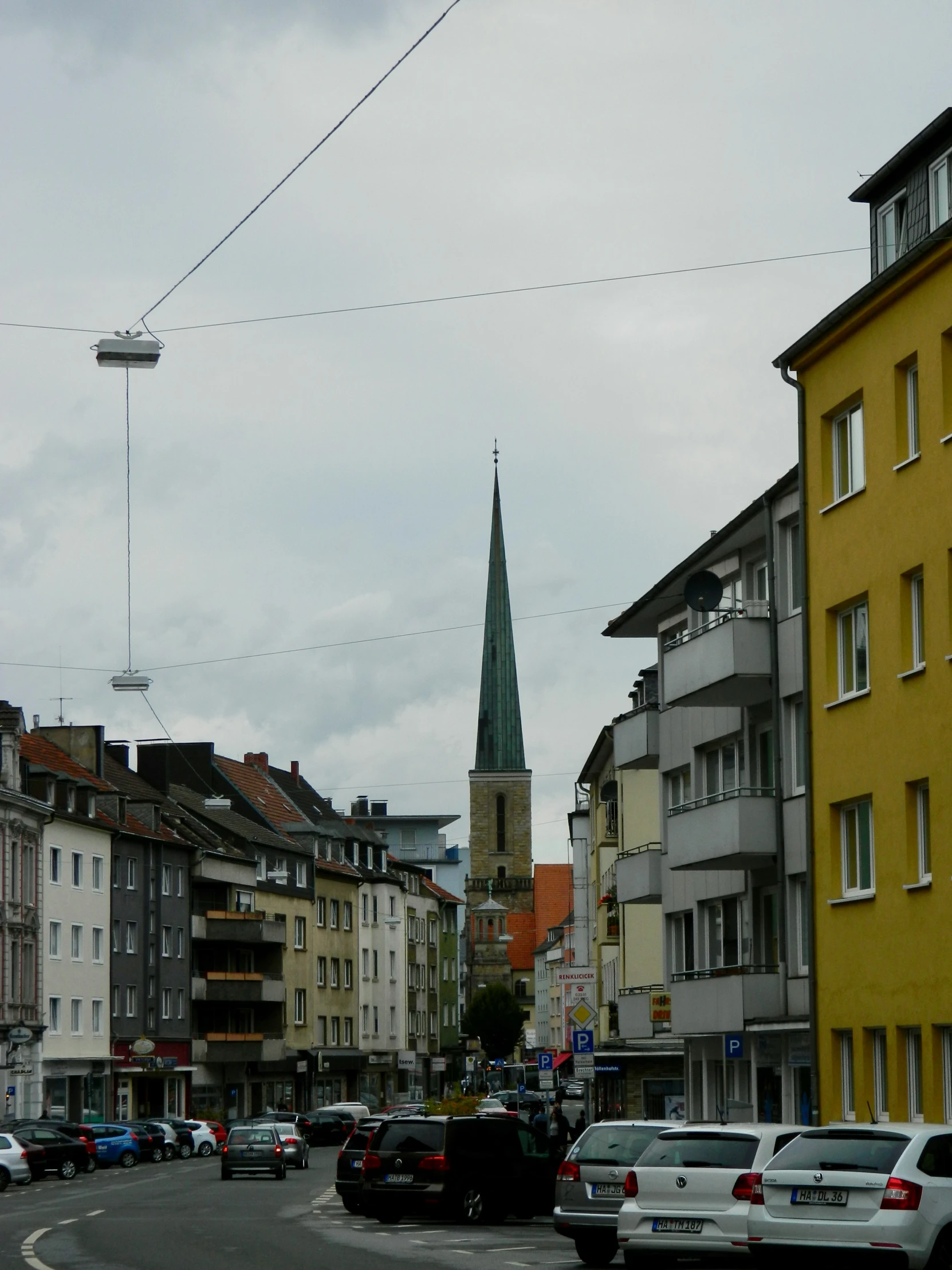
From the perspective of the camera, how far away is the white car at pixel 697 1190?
1819 cm

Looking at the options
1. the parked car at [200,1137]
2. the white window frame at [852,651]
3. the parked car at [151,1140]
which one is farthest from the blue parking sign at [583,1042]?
the parked car at [200,1137]

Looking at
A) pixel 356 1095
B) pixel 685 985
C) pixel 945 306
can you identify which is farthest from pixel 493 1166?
pixel 356 1095

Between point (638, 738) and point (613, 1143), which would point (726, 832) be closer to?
point (638, 738)

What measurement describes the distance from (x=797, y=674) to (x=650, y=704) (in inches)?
349

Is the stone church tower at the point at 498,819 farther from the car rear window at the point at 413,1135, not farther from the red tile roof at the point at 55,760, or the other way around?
the car rear window at the point at 413,1135

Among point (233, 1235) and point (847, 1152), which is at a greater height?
point (847, 1152)

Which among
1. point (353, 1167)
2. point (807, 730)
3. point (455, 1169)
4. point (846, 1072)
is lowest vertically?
point (353, 1167)

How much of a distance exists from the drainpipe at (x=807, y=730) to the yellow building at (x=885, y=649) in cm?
5

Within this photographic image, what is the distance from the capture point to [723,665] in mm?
32000

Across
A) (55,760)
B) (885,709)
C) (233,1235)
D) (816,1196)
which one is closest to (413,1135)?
(233,1235)

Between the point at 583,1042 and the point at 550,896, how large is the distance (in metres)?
149

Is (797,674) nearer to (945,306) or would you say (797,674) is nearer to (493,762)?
(945,306)

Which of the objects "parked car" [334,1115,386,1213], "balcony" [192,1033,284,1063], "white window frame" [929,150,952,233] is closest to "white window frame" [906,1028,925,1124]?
"parked car" [334,1115,386,1213]

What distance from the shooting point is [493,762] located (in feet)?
563
